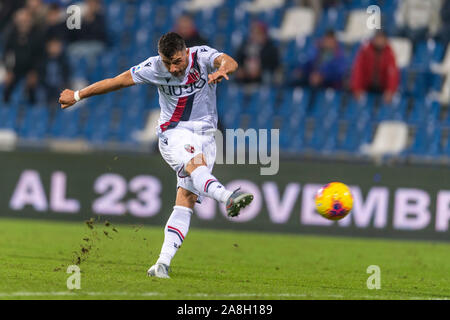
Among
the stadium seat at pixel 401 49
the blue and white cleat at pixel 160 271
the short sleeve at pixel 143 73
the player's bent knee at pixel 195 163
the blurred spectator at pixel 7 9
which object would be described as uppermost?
the blurred spectator at pixel 7 9

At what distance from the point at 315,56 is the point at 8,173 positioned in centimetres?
562

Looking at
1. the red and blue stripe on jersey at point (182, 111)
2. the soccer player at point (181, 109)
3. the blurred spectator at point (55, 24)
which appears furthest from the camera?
the blurred spectator at point (55, 24)

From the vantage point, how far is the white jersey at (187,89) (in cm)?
807

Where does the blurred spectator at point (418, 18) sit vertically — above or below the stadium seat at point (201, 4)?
below

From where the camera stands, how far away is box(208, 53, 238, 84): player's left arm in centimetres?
732

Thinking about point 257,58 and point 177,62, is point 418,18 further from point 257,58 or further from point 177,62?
point 177,62

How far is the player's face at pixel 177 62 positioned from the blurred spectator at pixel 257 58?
7701mm

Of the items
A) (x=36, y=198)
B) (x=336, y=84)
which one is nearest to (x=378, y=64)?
(x=336, y=84)

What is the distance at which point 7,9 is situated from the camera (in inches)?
699

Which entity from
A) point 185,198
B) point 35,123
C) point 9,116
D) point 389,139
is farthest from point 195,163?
point 9,116

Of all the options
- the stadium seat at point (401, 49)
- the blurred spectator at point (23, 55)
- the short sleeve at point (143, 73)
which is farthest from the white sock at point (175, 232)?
the stadium seat at point (401, 49)

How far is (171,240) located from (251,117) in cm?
739

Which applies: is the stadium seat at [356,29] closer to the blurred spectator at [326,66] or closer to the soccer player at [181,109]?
the blurred spectator at [326,66]
